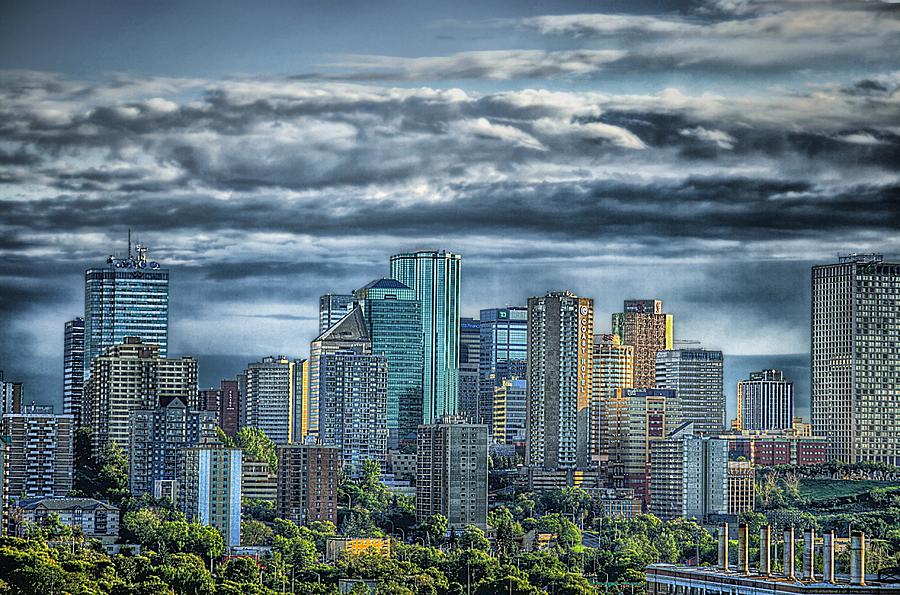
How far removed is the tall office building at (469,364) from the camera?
137 feet

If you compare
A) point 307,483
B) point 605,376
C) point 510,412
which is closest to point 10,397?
point 307,483

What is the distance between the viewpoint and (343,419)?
37.6 m

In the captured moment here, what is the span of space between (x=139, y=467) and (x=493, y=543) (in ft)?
19.5

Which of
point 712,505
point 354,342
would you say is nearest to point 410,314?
point 354,342

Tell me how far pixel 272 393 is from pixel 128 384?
3.99 m

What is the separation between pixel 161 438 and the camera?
32.0 metres

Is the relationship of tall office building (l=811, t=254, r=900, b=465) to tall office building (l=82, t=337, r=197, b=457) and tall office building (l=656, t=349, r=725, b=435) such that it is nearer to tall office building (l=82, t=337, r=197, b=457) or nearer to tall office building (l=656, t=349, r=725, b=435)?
tall office building (l=656, t=349, r=725, b=435)

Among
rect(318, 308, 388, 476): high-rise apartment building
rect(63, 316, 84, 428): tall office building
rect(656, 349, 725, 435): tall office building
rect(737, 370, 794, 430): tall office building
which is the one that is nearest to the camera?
rect(63, 316, 84, 428): tall office building

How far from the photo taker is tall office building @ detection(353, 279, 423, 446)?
131 ft

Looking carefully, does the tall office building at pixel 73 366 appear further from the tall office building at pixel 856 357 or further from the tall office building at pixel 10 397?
the tall office building at pixel 856 357

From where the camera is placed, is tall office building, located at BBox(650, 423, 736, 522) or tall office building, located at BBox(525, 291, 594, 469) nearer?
tall office building, located at BBox(650, 423, 736, 522)

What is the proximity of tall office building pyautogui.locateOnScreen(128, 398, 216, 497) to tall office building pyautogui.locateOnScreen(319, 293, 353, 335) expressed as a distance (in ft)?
24.5

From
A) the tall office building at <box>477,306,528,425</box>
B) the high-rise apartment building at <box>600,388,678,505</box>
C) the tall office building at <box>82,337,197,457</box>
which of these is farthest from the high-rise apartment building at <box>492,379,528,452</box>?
the tall office building at <box>82,337,197,457</box>

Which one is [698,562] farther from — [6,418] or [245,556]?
[6,418]
